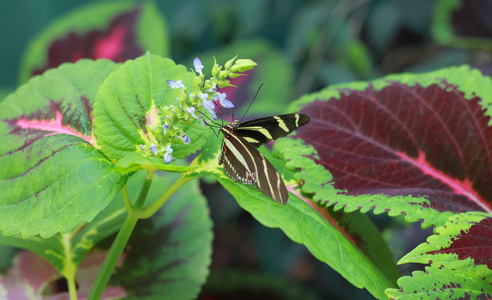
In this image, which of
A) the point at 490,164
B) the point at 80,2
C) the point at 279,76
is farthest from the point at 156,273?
the point at 80,2

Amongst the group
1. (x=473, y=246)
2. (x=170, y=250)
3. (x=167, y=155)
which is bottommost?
(x=170, y=250)

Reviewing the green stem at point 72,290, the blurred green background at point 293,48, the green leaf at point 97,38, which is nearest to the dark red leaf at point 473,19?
the blurred green background at point 293,48

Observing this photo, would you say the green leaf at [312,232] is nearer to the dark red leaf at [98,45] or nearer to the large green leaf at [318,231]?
the large green leaf at [318,231]

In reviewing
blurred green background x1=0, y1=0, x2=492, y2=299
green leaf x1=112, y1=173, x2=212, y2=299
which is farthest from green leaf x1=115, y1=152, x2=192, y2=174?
blurred green background x1=0, y1=0, x2=492, y2=299

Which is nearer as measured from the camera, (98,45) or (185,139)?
(185,139)

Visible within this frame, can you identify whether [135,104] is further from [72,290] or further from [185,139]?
[72,290]

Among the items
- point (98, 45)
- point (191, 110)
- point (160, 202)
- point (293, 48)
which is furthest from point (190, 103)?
point (293, 48)
